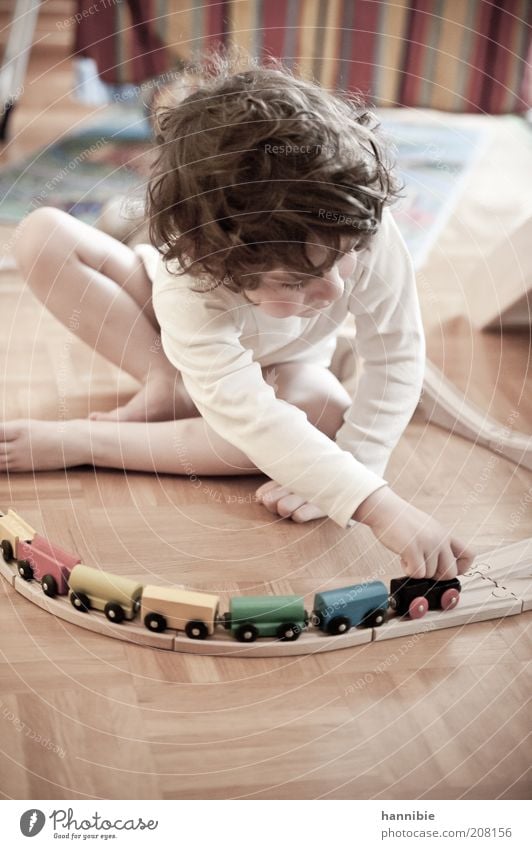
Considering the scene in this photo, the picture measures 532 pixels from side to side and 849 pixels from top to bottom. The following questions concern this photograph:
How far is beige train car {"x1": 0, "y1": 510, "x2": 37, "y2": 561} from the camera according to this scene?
812mm

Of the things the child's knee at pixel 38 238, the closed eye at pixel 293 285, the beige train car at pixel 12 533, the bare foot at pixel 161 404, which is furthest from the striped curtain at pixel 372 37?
the beige train car at pixel 12 533

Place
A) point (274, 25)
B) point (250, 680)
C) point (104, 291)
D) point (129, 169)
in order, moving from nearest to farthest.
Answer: point (250, 680) → point (104, 291) → point (274, 25) → point (129, 169)

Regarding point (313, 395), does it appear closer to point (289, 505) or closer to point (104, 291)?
point (289, 505)

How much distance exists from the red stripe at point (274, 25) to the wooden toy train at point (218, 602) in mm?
868

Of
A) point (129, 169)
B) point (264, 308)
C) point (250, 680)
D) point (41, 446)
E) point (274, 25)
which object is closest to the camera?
point (250, 680)

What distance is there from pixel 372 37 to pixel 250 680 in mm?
983

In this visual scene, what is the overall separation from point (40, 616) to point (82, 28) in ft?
3.37

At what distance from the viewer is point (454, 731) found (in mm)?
701

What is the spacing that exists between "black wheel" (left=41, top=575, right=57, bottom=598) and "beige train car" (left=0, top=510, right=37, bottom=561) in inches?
1.8

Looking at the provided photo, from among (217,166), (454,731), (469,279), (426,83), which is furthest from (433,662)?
(426,83)

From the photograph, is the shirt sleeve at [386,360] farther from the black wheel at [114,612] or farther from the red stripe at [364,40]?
the red stripe at [364,40]


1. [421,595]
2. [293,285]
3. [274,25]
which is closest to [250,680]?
[421,595]

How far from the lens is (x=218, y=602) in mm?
764

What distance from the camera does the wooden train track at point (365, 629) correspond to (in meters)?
0.75
